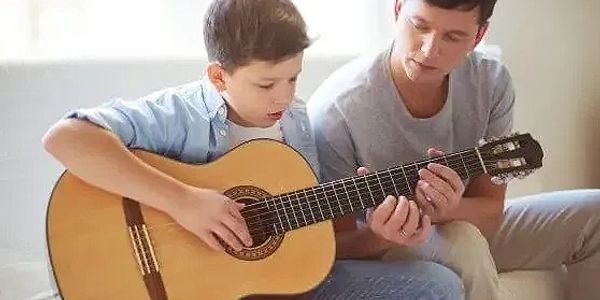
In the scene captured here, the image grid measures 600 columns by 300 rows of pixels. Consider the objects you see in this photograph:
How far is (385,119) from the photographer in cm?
161

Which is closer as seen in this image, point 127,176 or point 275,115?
point 127,176

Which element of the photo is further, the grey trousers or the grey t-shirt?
the grey trousers

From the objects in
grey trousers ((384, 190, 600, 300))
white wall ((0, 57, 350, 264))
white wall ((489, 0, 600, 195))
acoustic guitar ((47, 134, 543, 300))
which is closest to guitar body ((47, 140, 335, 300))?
acoustic guitar ((47, 134, 543, 300))

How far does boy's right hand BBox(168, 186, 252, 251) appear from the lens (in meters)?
1.35

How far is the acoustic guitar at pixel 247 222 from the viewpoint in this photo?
1321 mm

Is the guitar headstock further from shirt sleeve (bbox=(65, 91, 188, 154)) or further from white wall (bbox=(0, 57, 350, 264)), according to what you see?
white wall (bbox=(0, 57, 350, 264))

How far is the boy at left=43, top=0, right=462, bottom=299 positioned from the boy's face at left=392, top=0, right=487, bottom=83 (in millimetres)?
210

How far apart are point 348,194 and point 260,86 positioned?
21 centimetres

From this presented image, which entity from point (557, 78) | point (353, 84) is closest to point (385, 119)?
point (353, 84)

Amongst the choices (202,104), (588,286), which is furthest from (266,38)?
(588,286)

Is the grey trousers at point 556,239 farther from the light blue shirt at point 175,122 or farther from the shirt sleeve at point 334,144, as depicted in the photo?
the light blue shirt at point 175,122

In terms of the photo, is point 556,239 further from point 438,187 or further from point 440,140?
point 438,187

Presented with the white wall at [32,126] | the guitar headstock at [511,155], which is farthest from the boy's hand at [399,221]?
the white wall at [32,126]

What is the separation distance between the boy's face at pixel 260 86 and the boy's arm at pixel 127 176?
0.51 ft
